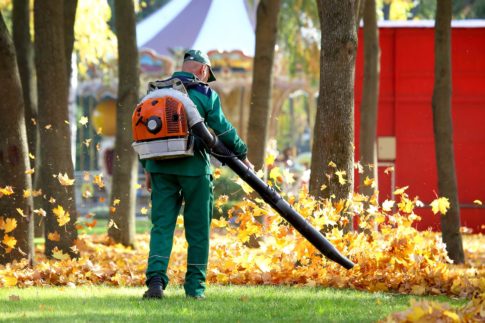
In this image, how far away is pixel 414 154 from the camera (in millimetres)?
24844

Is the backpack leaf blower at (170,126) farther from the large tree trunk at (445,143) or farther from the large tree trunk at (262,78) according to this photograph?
the large tree trunk at (262,78)

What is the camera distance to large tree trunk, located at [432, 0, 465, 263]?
51.1ft

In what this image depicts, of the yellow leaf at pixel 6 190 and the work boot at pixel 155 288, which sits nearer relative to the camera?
the work boot at pixel 155 288

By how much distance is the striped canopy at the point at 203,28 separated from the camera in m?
31.7

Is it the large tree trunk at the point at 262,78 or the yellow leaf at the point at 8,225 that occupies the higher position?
the large tree trunk at the point at 262,78

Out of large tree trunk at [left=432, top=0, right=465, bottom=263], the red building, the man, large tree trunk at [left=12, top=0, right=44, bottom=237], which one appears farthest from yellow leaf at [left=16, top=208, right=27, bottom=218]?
the red building

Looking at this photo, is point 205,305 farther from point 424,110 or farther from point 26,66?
point 424,110

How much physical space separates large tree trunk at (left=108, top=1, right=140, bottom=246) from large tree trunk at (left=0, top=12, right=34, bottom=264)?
5076 millimetres

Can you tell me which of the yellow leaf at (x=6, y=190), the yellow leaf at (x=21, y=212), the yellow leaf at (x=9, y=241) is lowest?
the yellow leaf at (x=9, y=241)

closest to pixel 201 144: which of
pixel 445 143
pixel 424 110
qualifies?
pixel 445 143

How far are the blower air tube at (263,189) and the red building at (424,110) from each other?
1480 centimetres

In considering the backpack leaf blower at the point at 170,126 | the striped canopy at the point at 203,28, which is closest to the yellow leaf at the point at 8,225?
the backpack leaf blower at the point at 170,126

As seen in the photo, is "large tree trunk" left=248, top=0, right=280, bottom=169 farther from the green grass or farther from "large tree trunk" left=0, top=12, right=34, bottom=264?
the green grass

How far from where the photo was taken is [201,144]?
8.98 metres
